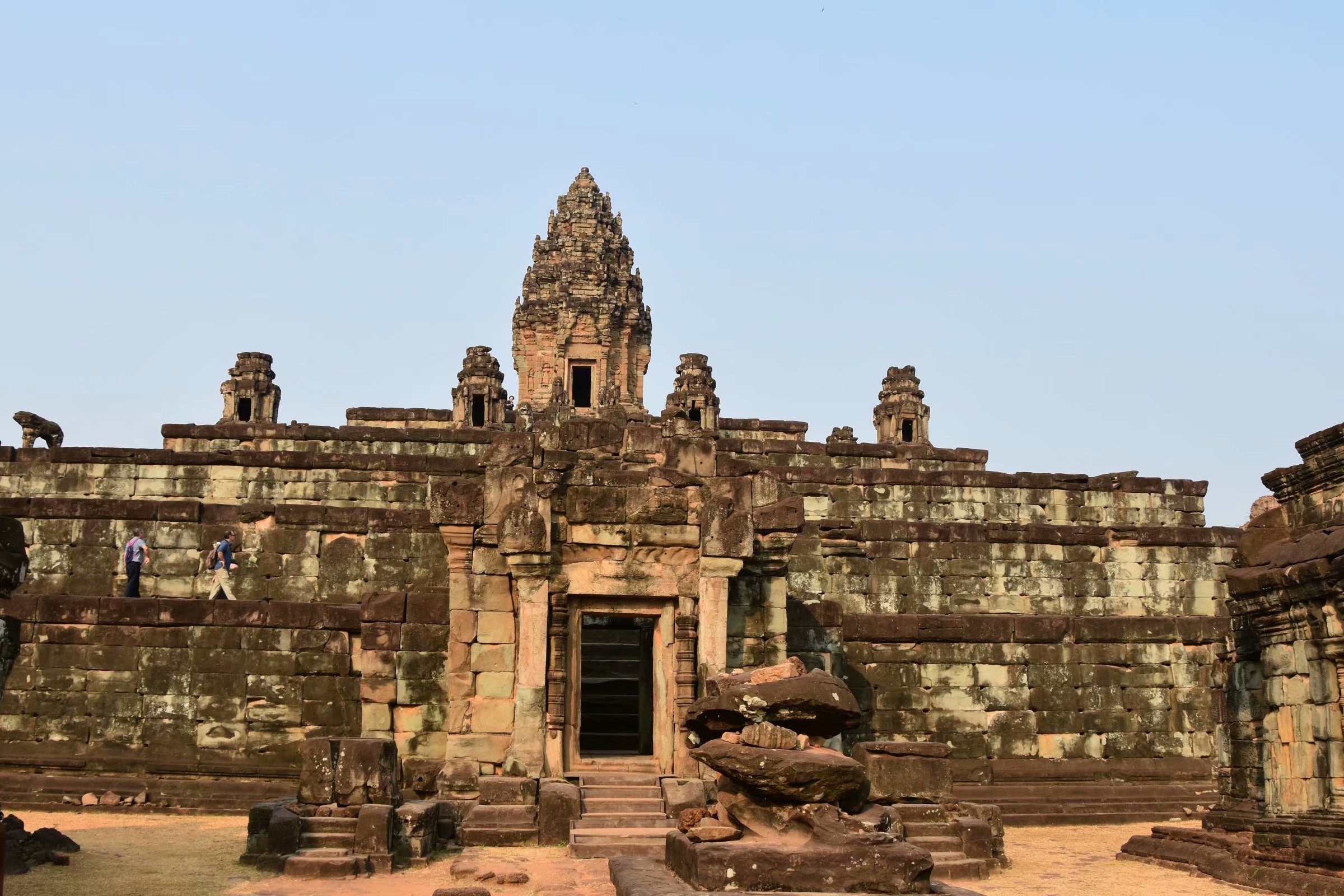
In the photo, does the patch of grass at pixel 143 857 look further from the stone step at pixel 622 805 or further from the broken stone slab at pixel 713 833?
the broken stone slab at pixel 713 833

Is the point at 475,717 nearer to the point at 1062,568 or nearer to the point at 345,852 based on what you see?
the point at 345,852

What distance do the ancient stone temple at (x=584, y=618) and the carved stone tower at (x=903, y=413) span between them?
750 cm

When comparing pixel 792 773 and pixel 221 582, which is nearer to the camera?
pixel 792 773

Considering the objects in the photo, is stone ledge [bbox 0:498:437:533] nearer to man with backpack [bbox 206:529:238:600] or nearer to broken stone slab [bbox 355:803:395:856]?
man with backpack [bbox 206:529:238:600]

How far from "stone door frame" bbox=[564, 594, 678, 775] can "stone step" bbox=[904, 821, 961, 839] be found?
2665mm

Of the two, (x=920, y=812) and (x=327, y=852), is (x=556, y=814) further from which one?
(x=920, y=812)

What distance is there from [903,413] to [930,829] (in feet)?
73.6

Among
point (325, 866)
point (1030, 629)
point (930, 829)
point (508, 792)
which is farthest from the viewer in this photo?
point (1030, 629)

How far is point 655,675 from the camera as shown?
15.5 metres

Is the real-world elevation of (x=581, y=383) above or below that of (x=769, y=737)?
above

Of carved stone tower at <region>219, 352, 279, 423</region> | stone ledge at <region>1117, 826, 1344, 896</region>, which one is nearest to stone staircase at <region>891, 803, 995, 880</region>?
stone ledge at <region>1117, 826, 1344, 896</region>

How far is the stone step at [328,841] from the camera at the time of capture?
41.0 ft

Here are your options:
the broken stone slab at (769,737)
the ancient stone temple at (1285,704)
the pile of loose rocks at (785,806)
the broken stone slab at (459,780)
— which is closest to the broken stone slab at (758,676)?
the pile of loose rocks at (785,806)

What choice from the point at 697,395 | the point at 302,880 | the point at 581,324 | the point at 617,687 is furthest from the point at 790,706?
the point at 581,324
